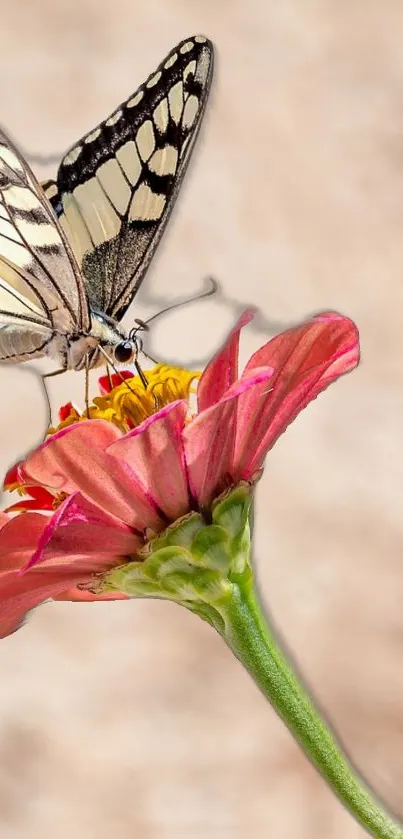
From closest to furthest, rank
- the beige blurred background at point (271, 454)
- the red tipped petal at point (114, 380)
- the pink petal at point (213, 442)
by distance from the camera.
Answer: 1. the pink petal at point (213, 442)
2. the red tipped petal at point (114, 380)
3. the beige blurred background at point (271, 454)

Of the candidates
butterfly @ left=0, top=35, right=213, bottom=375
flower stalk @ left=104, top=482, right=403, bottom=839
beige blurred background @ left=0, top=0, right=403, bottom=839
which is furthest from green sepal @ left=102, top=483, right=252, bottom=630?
beige blurred background @ left=0, top=0, right=403, bottom=839

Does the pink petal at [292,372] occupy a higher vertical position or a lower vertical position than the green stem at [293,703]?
higher

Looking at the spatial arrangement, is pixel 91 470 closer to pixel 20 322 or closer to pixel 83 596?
pixel 83 596

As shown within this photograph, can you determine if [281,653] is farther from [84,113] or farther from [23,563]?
[84,113]

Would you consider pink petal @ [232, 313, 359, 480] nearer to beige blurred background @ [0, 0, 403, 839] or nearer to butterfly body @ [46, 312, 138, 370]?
butterfly body @ [46, 312, 138, 370]

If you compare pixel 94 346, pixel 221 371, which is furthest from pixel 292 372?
pixel 94 346

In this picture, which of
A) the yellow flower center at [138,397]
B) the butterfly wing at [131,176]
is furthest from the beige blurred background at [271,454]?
the yellow flower center at [138,397]

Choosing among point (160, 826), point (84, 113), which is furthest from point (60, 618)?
point (84, 113)

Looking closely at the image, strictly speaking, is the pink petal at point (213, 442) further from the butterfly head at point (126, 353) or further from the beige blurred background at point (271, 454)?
the beige blurred background at point (271, 454)
